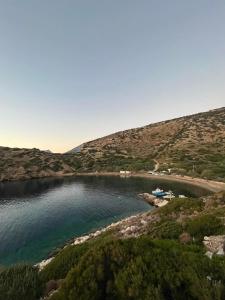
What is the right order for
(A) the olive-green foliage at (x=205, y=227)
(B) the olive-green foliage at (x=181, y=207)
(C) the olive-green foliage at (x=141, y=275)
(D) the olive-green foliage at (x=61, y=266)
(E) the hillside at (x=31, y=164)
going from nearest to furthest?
(C) the olive-green foliage at (x=141, y=275)
(D) the olive-green foliage at (x=61, y=266)
(A) the olive-green foliage at (x=205, y=227)
(B) the olive-green foliage at (x=181, y=207)
(E) the hillside at (x=31, y=164)

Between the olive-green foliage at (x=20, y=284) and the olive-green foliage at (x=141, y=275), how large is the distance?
182 cm

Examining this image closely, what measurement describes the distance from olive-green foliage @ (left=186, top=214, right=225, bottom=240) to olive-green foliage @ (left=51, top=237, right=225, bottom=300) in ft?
28.0

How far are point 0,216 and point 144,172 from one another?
74.0 m

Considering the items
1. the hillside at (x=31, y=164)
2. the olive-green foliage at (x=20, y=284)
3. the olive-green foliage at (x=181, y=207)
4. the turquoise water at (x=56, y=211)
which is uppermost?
the hillside at (x=31, y=164)

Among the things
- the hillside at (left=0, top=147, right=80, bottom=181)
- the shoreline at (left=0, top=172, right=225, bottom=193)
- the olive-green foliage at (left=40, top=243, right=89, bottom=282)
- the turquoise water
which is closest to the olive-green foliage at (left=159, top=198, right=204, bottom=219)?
the olive-green foliage at (left=40, top=243, right=89, bottom=282)

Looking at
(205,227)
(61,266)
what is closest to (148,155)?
(205,227)

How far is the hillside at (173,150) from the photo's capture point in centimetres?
11462

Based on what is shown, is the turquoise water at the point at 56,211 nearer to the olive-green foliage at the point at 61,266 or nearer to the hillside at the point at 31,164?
the olive-green foliage at the point at 61,266

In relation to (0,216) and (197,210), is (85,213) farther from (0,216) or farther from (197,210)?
(197,210)

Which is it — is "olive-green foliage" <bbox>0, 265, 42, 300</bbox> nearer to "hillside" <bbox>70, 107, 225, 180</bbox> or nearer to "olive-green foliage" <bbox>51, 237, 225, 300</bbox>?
"olive-green foliage" <bbox>51, 237, 225, 300</bbox>

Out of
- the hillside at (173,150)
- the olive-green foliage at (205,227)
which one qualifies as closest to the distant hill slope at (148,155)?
the hillside at (173,150)

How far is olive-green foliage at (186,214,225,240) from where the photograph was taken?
1736 cm

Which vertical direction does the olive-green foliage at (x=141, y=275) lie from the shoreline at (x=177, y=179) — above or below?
above

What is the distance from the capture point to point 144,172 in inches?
4759
